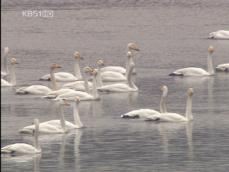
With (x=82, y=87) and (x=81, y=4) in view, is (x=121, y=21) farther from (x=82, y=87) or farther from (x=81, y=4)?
(x=82, y=87)

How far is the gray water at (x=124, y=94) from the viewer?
30.1 metres

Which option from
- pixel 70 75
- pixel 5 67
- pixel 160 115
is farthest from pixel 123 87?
pixel 5 67

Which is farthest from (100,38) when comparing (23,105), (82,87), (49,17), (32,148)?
(32,148)

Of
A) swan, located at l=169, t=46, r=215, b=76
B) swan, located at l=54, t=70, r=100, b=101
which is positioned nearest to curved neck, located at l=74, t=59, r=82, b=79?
swan, located at l=169, t=46, r=215, b=76

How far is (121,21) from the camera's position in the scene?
2598 inches

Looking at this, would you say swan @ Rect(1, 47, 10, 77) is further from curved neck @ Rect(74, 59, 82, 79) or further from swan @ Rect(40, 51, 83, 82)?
curved neck @ Rect(74, 59, 82, 79)

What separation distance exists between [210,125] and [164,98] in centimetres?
197

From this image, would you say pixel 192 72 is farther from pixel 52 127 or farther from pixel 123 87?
pixel 52 127

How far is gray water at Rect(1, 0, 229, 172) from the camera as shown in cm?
3012

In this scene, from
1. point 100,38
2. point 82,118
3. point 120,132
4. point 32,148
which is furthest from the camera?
point 100,38

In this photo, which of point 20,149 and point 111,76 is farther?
point 111,76

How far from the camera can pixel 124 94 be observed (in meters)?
40.0

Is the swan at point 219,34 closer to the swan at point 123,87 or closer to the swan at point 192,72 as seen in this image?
the swan at point 192,72

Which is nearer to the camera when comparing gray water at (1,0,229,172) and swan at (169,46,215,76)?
gray water at (1,0,229,172)
